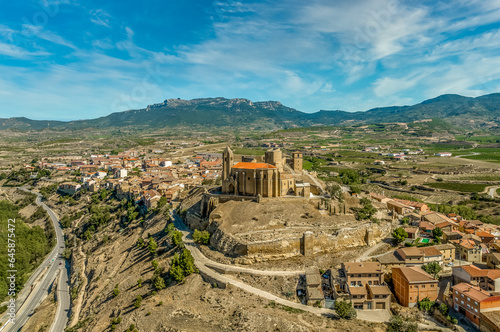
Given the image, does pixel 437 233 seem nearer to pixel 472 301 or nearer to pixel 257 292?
pixel 472 301

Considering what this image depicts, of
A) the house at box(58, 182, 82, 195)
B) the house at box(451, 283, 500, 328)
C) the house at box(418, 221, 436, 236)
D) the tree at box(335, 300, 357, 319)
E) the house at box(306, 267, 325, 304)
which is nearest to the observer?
the house at box(451, 283, 500, 328)

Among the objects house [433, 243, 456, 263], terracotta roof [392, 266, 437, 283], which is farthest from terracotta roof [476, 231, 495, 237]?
terracotta roof [392, 266, 437, 283]

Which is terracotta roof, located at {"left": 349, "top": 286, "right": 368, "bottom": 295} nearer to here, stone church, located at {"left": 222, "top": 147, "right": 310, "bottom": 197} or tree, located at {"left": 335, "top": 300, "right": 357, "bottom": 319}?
tree, located at {"left": 335, "top": 300, "right": 357, "bottom": 319}

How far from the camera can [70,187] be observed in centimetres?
9838

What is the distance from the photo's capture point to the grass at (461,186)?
93.4 meters

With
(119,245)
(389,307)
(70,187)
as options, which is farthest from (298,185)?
(70,187)

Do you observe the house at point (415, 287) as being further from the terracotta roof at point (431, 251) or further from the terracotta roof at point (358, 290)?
the terracotta roof at point (431, 251)

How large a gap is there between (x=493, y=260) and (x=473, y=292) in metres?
11.2

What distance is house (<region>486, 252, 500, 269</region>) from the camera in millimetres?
39541

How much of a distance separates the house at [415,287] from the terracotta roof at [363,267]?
272cm

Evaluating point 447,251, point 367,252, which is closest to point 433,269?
point 447,251

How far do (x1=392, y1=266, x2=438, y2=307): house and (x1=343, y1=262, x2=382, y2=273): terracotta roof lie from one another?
2.72m

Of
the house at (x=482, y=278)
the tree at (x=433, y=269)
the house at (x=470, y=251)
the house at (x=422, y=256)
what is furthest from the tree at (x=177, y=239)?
the house at (x=470, y=251)

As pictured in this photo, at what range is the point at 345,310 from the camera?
31.7 meters
